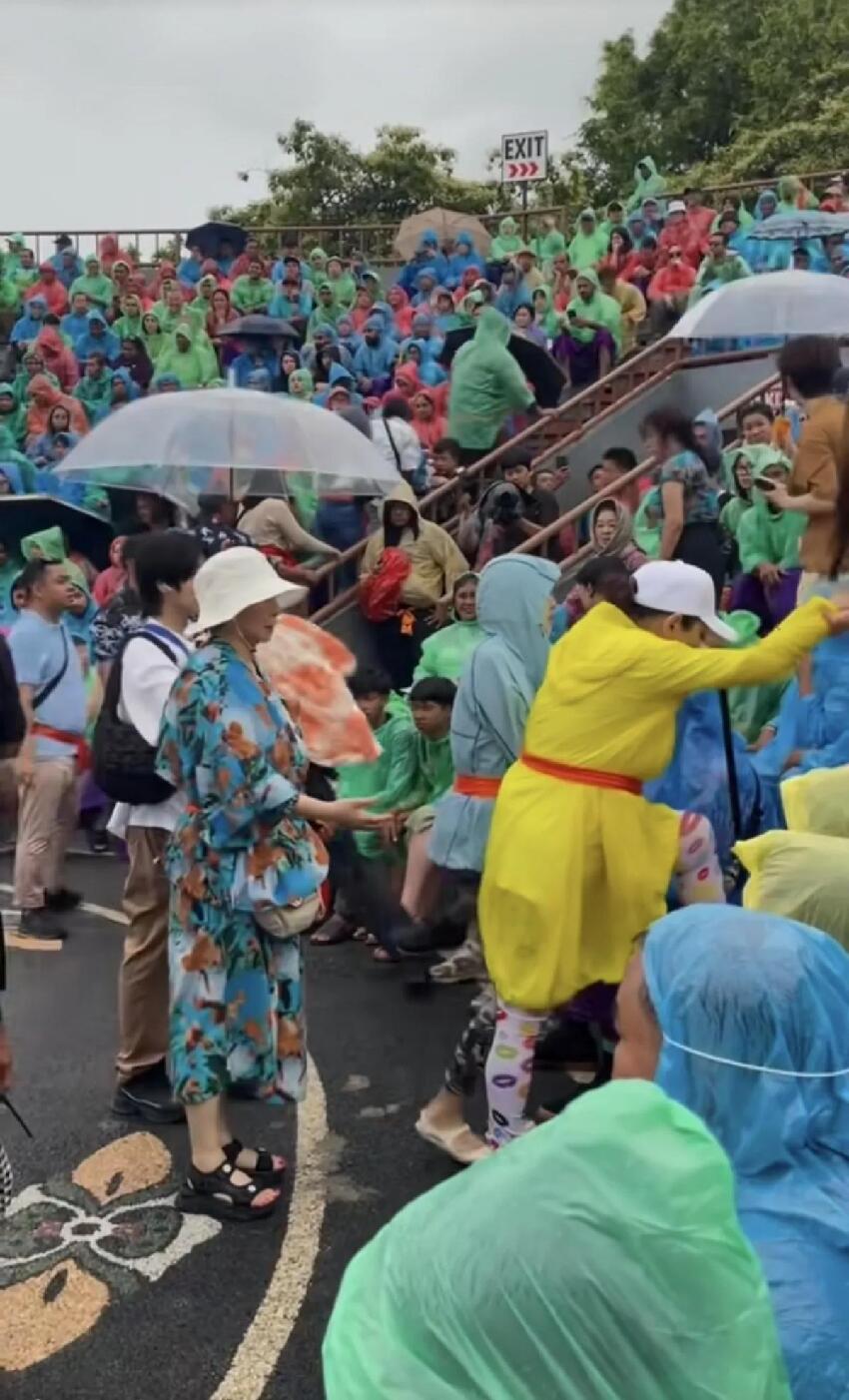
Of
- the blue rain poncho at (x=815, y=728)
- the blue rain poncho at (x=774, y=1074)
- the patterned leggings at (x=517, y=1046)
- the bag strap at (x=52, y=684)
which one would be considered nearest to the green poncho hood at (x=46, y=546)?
the bag strap at (x=52, y=684)

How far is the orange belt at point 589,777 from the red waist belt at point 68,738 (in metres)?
3.68

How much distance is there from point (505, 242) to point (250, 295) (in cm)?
339

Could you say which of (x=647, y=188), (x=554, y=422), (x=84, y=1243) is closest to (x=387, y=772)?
(x=84, y=1243)

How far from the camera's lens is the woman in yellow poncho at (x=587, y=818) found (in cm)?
361

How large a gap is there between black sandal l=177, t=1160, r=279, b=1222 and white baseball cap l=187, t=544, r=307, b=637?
152cm

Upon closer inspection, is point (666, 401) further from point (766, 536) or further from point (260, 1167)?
point (260, 1167)

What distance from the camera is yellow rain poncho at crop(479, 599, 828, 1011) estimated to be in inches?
142

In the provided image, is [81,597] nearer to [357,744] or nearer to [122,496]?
[122,496]

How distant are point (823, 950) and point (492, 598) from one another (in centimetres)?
261

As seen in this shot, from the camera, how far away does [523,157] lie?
20.5 meters

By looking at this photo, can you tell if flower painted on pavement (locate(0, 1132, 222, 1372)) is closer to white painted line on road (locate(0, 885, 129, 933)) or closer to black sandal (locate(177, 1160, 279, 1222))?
black sandal (locate(177, 1160, 279, 1222))

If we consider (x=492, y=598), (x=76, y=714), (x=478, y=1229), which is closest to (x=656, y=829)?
(x=492, y=598)

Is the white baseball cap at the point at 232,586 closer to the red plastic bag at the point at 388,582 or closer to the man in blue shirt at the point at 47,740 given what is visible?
the man in blue shirt at the point at 47,740

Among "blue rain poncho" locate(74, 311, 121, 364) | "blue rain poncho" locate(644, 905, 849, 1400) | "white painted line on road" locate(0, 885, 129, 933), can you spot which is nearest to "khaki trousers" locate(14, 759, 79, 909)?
"white painted line on road" locate(0, 885, 129, 933)
